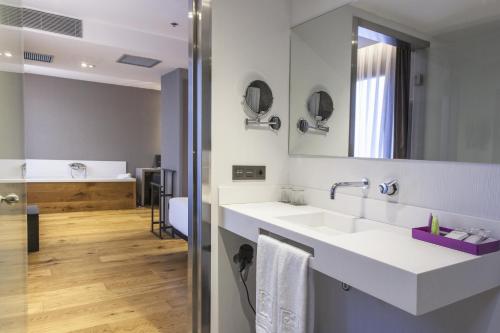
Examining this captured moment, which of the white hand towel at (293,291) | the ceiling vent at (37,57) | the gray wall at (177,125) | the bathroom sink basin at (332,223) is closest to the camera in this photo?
the white hand towel at (293,291)

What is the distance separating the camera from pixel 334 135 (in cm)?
181

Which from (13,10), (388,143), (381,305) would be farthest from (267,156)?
(13,10)

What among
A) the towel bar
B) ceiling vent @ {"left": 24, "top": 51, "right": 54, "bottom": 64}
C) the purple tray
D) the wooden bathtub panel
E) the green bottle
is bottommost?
the wooden bathtub panel

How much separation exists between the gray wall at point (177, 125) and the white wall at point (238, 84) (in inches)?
107

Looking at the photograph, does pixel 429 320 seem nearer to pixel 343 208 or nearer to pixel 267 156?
pixel 343 208

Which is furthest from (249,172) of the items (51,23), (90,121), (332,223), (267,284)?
(90,121)

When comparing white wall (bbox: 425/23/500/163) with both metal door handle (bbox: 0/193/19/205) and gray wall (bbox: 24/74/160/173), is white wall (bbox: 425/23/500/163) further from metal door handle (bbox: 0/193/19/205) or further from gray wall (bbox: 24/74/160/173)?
gray wall (bbox: 24/74/160/173)

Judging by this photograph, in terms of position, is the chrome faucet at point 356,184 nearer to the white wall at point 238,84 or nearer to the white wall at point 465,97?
the white wall at point 465,97

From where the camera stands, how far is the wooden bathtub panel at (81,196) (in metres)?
5.47

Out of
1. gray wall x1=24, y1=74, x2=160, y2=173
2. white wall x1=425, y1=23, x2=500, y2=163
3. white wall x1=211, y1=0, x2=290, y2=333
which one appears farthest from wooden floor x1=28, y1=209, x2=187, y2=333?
gray wall x1=24, y1=74, x2=160, y2=173

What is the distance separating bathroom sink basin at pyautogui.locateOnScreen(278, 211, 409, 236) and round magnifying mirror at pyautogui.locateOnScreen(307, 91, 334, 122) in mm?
567

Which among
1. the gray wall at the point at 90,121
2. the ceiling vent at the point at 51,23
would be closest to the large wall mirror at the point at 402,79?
the ceiling vent at the point at 51,23

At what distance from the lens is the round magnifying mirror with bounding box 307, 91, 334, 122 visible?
6.07 feet

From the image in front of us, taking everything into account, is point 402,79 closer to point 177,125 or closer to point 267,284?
point 267,284
